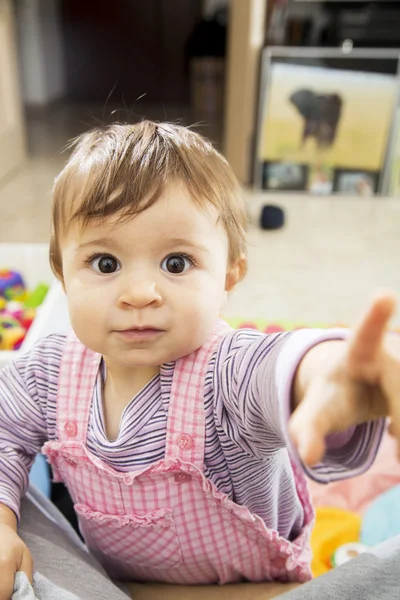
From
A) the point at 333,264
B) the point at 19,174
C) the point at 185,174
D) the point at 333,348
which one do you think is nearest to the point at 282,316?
the point at 333,264

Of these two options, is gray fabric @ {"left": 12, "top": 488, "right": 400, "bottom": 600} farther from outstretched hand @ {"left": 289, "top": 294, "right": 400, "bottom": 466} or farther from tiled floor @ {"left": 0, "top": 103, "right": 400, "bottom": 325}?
tiled floor @ {"left": 0, "top": 103, "right": 400, "bottom": 325}

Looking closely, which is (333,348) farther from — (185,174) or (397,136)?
(397,136)

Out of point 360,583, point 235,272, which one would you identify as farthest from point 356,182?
point 360,583

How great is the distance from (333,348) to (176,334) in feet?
0.54

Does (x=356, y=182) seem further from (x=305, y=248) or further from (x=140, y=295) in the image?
(x=140, y=295)

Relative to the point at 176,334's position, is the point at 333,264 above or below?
below

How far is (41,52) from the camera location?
12.6ft

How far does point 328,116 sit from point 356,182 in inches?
11.6

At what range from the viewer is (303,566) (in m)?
0.66

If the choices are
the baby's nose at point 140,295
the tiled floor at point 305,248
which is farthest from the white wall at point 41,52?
the baby's nose at point 140,295

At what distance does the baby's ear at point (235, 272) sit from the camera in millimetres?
592

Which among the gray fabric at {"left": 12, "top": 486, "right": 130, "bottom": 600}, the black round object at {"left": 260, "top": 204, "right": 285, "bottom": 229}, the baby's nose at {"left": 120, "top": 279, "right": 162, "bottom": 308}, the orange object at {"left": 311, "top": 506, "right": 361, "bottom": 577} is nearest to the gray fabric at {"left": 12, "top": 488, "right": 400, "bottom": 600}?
the gray fabric at {"left": 12, "top": 486, "right": 130, "bottom": 600}

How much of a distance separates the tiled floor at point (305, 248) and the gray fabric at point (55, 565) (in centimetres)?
97

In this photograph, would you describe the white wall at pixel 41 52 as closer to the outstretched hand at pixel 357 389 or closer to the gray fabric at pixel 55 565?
the gray fabric at pixel 55 565
